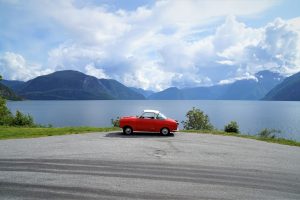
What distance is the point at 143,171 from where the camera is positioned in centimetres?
1261

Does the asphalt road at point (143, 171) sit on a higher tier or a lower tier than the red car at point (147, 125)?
lower

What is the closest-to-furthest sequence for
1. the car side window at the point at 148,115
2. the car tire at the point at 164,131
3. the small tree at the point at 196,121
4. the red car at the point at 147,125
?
1. the red car at the point at 147,125
2. the car tire at the point at 164,131
3. the car side window at the point at 148,115
4. the small tree at the point at 196,121

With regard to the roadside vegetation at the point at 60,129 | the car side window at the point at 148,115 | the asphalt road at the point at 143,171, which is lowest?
the asphalt road at the point at 143,171

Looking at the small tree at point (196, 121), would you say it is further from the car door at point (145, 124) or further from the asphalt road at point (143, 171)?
the asphalt road at point (143, 171)

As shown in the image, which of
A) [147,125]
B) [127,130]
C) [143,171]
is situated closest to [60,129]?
[127,130]

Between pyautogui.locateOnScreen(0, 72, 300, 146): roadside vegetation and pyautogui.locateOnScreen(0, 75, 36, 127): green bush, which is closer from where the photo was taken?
pyautogui.locateOnScreen(0, 72, 300, 146): roadside vegetation

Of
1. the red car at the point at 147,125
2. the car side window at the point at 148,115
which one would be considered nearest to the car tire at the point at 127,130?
the red car at the point at 147,125

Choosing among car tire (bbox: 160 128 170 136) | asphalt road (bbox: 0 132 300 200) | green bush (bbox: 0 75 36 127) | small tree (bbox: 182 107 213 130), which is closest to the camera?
asphalt road (bbox: 0 132 300 200)

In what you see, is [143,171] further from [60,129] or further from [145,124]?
[60,129]

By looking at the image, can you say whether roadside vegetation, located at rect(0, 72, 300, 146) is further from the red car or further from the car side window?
the car side window

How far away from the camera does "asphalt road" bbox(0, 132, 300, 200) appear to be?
9.96 meters

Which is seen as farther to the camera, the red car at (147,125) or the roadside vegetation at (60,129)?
the red car at (147,125)

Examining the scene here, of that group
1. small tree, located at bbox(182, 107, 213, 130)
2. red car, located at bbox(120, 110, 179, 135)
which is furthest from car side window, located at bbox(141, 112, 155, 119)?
small tree, located at bbox(182, 107, 213, 130)

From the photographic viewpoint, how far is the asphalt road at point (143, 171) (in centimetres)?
996
